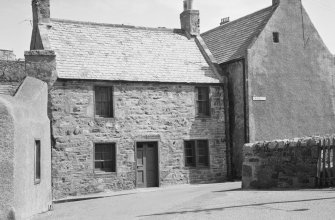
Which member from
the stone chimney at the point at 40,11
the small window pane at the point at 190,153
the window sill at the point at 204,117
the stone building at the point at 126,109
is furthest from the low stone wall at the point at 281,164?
the stone chimney at the point at 40,11

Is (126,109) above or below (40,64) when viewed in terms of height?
below

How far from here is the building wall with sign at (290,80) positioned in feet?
79.9

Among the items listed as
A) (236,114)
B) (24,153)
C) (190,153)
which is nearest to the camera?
(24,153)

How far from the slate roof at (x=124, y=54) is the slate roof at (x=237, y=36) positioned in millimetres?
1315

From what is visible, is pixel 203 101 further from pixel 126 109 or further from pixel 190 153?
pixel 126 109

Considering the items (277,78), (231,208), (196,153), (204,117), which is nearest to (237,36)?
(277,78)

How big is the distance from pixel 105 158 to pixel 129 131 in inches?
64.4

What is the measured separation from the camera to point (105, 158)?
2208 cm

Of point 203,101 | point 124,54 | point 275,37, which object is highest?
point 275,37

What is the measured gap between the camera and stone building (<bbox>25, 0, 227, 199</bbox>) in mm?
21312

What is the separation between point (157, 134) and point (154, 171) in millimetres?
1726

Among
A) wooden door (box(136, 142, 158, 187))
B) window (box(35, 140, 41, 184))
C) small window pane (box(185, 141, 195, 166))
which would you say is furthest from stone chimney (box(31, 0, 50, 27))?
window (box(35, 140, 41, 184))

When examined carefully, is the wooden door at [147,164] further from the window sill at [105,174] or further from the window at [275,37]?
the window at [275,37]

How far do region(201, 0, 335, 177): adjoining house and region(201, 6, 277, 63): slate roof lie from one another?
0.23 ft
